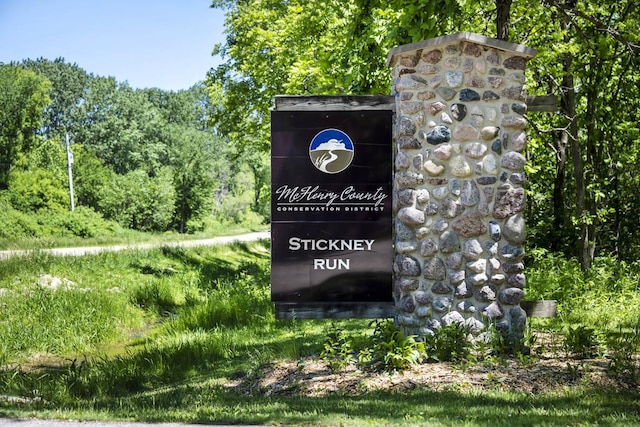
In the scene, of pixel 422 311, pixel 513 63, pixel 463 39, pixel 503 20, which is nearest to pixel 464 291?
pixel 422 311

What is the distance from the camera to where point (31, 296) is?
13500 mm

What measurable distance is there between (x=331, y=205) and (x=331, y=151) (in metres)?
0.60

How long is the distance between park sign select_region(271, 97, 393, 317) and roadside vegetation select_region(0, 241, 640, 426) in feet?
2.03

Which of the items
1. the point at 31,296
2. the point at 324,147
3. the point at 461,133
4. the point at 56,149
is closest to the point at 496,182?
the point at 461,133

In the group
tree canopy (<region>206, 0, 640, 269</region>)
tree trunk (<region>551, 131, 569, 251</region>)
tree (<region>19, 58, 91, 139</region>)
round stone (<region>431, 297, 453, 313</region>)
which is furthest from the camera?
tree (<region>19, 58, 91, 139</region>)

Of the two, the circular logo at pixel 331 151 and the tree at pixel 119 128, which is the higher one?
the tree at pixel 119 128

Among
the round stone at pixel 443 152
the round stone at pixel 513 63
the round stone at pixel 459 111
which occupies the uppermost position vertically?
the round stone at pixel 513 63

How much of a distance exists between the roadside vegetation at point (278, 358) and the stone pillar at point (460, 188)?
405 millimetres

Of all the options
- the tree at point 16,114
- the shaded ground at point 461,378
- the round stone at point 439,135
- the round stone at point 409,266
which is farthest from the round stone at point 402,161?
the tree at point 16,114

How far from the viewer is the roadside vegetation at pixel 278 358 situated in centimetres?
553

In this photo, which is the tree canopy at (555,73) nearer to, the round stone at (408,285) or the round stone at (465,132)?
the round stone at (465,132)

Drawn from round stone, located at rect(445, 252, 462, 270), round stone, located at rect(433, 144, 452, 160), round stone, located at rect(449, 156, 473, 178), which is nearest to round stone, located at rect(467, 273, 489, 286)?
round stone, located at rect(445, 252, 462, 270)

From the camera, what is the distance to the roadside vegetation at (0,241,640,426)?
5.53 metres

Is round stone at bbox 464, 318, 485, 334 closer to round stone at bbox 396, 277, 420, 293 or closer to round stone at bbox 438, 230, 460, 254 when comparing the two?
round stone at bbox 396, 277, 420, 293
